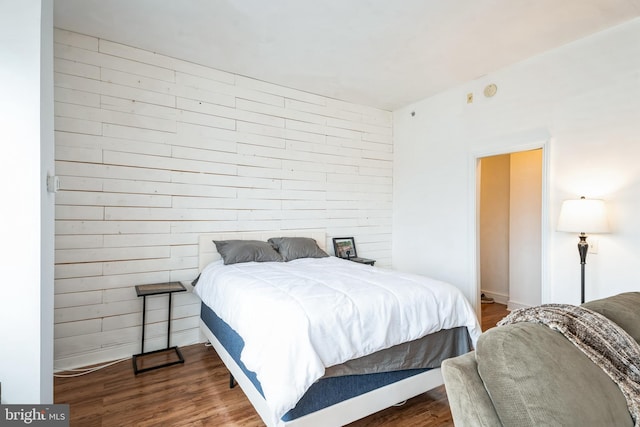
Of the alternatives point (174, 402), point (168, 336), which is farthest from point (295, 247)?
point (174, 402)

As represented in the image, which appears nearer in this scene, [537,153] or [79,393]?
[79,393]

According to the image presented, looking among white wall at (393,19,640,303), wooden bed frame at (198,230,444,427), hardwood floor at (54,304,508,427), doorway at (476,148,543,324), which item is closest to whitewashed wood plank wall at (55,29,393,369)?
hardwood floor at (54,304,508,427)

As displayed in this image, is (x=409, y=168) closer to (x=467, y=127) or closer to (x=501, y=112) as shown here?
(x=467, y=127)

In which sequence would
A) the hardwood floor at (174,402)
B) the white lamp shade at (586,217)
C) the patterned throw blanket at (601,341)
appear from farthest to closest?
the white lamp shade at (586,217)
the hardwood floor at (174,402)
the patterned throw blanket at (601,341)

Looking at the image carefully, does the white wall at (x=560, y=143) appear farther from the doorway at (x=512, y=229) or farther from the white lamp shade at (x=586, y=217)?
the doorway at (x=512, y=229)

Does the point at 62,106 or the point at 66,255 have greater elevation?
the point at 62,106

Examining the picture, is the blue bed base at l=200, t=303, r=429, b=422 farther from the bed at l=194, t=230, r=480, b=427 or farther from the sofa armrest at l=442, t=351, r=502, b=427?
the sofa armrest at l=442, t=351, r=502, b=427

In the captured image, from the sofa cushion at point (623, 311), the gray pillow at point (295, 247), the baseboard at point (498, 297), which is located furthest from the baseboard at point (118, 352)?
the baseboard at point (498, 297)

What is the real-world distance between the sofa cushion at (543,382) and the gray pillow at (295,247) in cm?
248

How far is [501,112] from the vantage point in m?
3.28

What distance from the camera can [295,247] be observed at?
135 inches

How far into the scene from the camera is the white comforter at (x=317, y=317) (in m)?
1.52

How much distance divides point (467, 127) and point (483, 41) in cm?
105

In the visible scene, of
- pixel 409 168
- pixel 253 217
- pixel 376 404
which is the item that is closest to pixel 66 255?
pixel 253 217
